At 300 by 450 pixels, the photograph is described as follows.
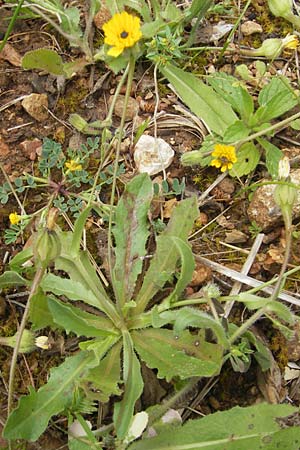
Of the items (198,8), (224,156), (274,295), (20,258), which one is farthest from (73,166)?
(274,295)

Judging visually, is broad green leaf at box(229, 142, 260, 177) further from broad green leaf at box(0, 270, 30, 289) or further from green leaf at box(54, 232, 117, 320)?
broad green leaf at box(0, 270, 30, 289)

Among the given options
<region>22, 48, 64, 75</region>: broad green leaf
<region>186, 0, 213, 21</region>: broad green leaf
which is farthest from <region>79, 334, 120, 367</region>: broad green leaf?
<region>186, 0, 213, 21</region>: broad green leaf

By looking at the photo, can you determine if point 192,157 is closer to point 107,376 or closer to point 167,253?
point 167,253

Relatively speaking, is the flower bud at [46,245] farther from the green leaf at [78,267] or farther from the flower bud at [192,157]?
the flower bud at [192,157]

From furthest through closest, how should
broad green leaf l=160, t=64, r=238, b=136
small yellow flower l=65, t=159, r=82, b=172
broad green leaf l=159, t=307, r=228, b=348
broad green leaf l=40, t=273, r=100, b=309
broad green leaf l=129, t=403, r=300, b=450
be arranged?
1. broad green leaf l=160, t=64, r=238, b=136
2. small yellow flower l=65, t=159, r=82, b=172
3. broad green leaf l=40, t=273, r=100, b=309
4. broad green leaf l=129, t=403, r=300, b=450
5. broad green leaf l=159, t=307, r=228, b=348

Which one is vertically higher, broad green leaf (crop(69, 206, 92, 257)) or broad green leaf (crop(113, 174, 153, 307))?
broad green leaf (crop(69, 206, 92, 257))

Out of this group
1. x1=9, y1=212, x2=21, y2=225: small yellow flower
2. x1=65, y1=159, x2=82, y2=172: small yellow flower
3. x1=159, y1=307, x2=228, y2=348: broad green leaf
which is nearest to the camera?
x1=159, y1=307, x2=228, y2=348: broad green leaf
